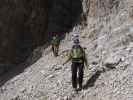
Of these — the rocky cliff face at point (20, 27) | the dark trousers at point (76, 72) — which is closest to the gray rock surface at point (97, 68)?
the dark trousers at point (76, 72)

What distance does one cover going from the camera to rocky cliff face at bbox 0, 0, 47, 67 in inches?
984

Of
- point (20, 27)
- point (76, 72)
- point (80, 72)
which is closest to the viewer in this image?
point (80, 72)

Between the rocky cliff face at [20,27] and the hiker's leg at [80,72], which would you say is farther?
the rocky cliff face at [20,27]

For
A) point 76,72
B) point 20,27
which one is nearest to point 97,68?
point 76,72

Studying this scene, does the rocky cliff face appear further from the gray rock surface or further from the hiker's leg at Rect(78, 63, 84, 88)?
the hiker's leg at Rect(78, 63, 84, 88)

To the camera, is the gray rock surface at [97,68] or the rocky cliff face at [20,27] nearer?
the gray rock surface at [97,68]

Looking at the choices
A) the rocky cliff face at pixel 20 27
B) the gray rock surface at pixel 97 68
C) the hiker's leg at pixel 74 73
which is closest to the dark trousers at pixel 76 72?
the hiker's leg at pixel 74 73

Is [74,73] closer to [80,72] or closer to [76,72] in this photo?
[76,72]

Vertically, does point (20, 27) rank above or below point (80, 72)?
above

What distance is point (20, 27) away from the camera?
26562 mm

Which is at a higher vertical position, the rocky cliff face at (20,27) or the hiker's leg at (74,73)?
the rocky cliff face at (20,27)

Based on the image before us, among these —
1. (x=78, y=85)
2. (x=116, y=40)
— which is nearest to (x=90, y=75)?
(x=78, y=85)

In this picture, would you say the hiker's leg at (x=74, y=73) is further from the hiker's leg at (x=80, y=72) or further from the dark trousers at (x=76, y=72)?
the hiker's leg at (x=80, y=72)

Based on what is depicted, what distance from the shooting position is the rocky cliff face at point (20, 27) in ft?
82.0
